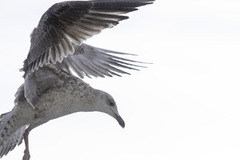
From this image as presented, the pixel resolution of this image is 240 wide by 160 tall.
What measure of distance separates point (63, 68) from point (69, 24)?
1.98 m

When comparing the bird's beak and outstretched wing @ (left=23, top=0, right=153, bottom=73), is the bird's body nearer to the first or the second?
the bird's beak

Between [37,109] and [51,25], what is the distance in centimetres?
140

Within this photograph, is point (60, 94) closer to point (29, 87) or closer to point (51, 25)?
point (29, 87)

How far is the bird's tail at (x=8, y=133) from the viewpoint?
11375 mm

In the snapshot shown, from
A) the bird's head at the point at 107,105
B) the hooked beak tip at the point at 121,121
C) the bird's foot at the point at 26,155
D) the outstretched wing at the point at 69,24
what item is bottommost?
the bird's foot at the point at 26,155

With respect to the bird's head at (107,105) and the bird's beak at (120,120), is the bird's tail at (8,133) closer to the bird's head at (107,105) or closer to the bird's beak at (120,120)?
the bird's head at (107,105)

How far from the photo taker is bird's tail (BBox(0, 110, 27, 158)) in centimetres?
1138

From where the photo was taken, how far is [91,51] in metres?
13.0

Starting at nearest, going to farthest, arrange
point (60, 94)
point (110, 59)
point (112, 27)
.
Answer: point (112, 27), point (60, 94), point (110, 59)

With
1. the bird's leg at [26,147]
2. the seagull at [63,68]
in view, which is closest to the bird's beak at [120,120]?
the seagull at [63,68]

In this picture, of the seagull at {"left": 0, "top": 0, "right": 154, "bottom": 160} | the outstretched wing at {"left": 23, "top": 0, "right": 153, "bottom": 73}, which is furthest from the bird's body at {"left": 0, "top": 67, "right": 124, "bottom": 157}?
the outstretched wing at {"left": 23, "top": 0, "right": 153, "bottom": 73}

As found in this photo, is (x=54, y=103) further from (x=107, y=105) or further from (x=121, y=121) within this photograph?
(x=121, y=121)

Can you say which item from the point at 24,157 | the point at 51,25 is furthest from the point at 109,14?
the point at 24,157

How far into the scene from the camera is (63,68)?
481 inches
